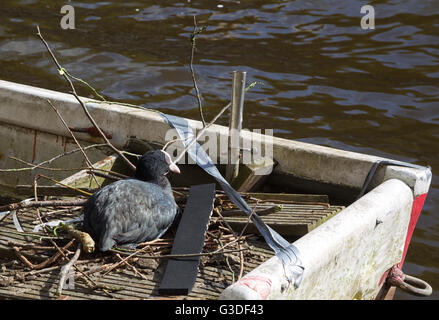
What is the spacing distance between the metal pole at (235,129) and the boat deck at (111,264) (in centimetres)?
64

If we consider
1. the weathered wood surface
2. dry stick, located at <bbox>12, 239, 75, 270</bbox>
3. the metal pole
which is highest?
the metal pole

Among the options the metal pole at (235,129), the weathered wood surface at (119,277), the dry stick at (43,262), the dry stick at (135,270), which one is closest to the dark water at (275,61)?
the metal pole at (235,129)

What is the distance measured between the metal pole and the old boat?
19 cm

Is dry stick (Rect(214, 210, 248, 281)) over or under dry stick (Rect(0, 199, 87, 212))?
under

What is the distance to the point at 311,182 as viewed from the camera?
15.2 ft

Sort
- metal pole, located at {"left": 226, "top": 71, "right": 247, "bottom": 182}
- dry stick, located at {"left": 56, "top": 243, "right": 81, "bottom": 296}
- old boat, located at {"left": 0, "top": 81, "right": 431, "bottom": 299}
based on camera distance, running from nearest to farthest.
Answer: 1. dry stick, located at {"left": 56, "top": 243, "right": 81, "bottom": 296}
2. old boat, located at {"left": 0, "top": 81, "right": 431, "bottom": 299}
3. metal pole, located at {"left": 226, "top": 71, "right": 247, "bottom": 182}

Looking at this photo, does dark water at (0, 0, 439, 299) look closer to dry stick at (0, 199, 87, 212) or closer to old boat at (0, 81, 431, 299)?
old boat at (0, 81, 431, 299)

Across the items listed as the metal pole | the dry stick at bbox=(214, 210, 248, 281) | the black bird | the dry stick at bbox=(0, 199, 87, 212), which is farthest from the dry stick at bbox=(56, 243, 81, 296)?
the metal pole

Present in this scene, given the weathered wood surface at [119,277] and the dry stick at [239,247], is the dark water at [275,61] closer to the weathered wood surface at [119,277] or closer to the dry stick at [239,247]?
the dry stick at [239,247]

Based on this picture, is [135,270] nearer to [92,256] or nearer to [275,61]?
[92,256]

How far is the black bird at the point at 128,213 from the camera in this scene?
351 centimetres

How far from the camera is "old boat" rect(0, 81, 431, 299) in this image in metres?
3.36

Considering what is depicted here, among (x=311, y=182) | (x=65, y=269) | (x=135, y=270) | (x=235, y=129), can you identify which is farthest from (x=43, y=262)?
(x=311, y=182)
